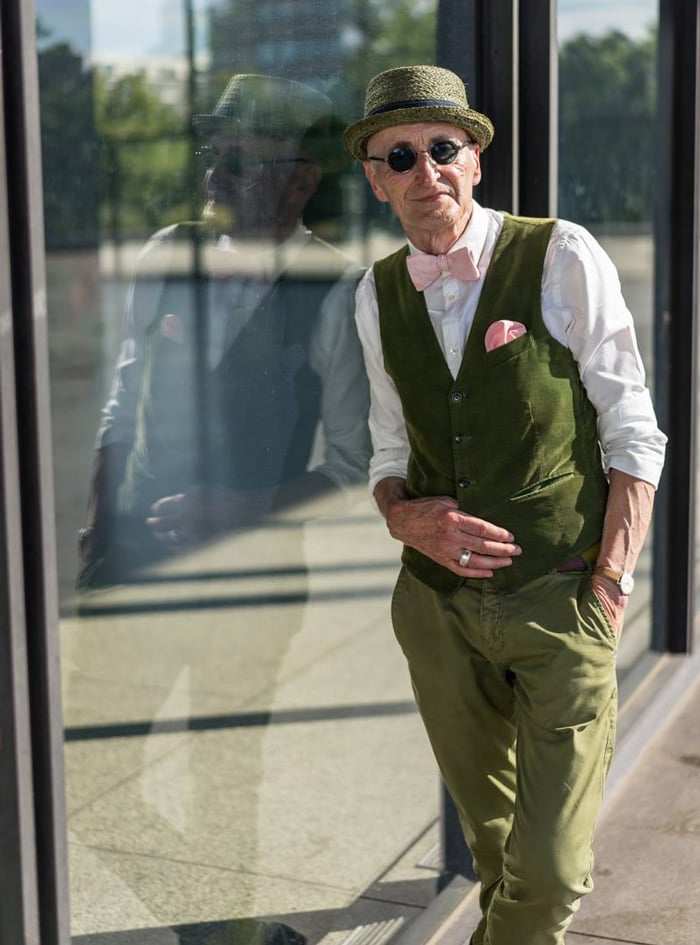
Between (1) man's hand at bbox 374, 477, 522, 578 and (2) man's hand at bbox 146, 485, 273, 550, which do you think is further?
(2) man's hand at bbox 146, 485, 273, 550

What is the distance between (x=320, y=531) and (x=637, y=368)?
4.47 ft

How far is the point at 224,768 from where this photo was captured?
11.2ft

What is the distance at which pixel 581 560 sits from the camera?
7.92 ft

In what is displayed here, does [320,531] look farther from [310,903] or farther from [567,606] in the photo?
[567,606]

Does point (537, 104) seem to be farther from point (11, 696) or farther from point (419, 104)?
point (11, 696)

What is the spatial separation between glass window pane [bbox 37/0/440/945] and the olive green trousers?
68cm

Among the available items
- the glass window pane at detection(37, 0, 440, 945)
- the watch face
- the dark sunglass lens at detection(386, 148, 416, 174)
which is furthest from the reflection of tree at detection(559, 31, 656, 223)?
the watch face

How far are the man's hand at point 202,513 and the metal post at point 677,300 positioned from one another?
2.24 m

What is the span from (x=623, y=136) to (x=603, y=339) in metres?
2.81

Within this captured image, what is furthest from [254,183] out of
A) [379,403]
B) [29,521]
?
[29,521]

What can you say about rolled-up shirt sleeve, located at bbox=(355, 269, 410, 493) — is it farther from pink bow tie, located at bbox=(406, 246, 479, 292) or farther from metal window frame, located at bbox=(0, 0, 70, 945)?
metal window frame, located at bbox=(0, 0, 70, 945)

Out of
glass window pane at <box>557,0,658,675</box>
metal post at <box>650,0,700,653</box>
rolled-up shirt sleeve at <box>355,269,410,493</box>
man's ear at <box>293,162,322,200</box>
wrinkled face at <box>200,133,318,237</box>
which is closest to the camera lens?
rolled-up shirt sleeve at <box>355,269,410,493</box>

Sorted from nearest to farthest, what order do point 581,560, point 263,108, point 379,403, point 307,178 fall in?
point 581,560 < point 379,403 < point 263,108 < point 307,178

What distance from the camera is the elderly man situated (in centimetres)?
234
